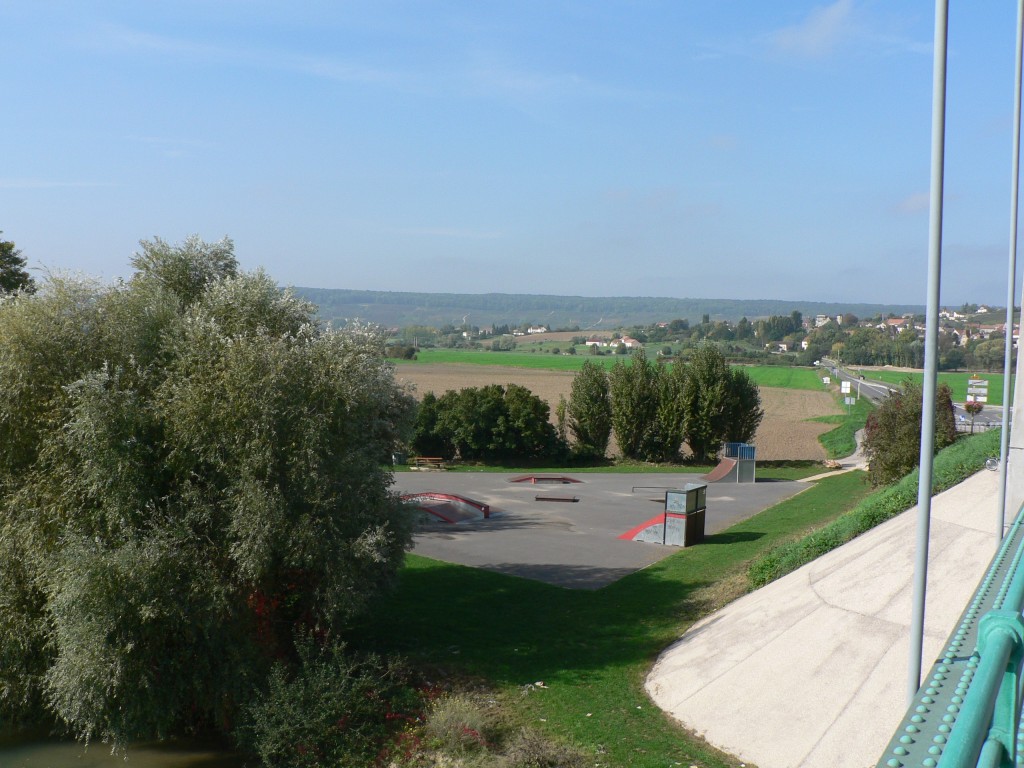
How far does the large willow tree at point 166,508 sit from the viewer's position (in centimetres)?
1412

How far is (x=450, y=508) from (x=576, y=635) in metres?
14.2

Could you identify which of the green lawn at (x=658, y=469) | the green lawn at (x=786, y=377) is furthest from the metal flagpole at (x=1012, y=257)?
the green lawn at (x=786, y=377)

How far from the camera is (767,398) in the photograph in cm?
9425

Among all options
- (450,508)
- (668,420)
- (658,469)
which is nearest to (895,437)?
(450,508)

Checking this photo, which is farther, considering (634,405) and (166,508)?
(634,405)

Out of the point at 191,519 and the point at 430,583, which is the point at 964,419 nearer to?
the point at 430,583

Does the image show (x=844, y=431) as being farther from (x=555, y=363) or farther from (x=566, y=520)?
(x=555, y=363)

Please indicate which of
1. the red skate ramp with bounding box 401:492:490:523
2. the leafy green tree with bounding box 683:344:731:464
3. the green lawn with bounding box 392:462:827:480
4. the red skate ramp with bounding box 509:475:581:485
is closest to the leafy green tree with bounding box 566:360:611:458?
the green lawn with bounding box 392:462:827:480

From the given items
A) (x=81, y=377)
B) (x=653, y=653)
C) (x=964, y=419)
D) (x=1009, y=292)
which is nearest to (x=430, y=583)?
(x=653, y=653)

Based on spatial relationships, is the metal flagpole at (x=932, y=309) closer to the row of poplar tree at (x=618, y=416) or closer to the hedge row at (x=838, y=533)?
the hedge row at (x=838, y=533)

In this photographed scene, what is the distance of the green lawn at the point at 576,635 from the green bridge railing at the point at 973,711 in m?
10.6

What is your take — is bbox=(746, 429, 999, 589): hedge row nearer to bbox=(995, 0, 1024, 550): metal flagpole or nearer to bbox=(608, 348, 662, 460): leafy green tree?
bbox=(995, 0, 1024, 550): metal flagpole

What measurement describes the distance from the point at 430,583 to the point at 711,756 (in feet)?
38.0

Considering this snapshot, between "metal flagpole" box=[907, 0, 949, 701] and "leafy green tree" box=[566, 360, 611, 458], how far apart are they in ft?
155
